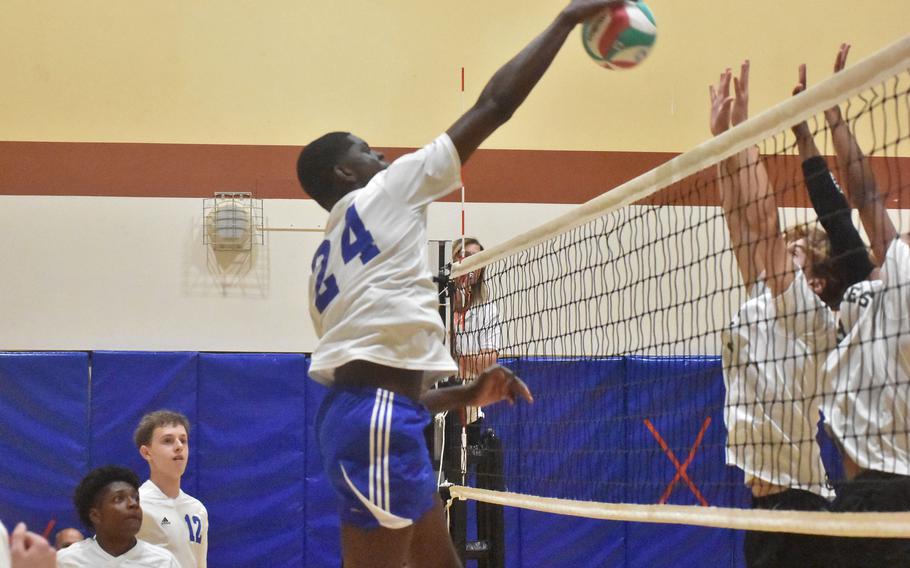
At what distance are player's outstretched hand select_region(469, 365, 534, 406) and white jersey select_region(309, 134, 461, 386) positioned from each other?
0.16 m

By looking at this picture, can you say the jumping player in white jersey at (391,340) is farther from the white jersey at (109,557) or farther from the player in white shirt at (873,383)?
the white jersey at (109,557)

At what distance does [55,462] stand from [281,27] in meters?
4.43

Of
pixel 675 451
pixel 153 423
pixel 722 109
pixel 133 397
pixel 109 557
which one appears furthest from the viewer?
pixel 675 451

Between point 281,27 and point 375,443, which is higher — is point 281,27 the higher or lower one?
the higher one

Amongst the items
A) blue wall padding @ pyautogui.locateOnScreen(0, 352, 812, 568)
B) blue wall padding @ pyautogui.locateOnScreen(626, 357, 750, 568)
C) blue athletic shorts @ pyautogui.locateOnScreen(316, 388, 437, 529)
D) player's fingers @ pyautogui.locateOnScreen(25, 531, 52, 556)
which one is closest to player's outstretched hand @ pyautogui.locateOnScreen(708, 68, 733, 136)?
blue athletic shorts @ pyautogui.locateOnScreen(316, 388, 437, 529)

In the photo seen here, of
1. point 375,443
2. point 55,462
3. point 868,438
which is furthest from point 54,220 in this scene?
point 868,438

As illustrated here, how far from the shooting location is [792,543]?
3742 mm

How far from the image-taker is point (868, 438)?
3402mm

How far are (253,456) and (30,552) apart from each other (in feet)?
A: 20.3

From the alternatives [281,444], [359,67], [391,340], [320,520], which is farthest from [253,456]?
[391,340]

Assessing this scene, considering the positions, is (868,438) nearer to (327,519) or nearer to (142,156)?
(327,519)

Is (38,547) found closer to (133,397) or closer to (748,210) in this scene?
(748,210)

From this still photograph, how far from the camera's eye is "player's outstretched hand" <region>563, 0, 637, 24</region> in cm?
342

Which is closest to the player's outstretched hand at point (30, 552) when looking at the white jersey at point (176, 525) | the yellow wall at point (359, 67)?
the white jersey at point (176, 525)
